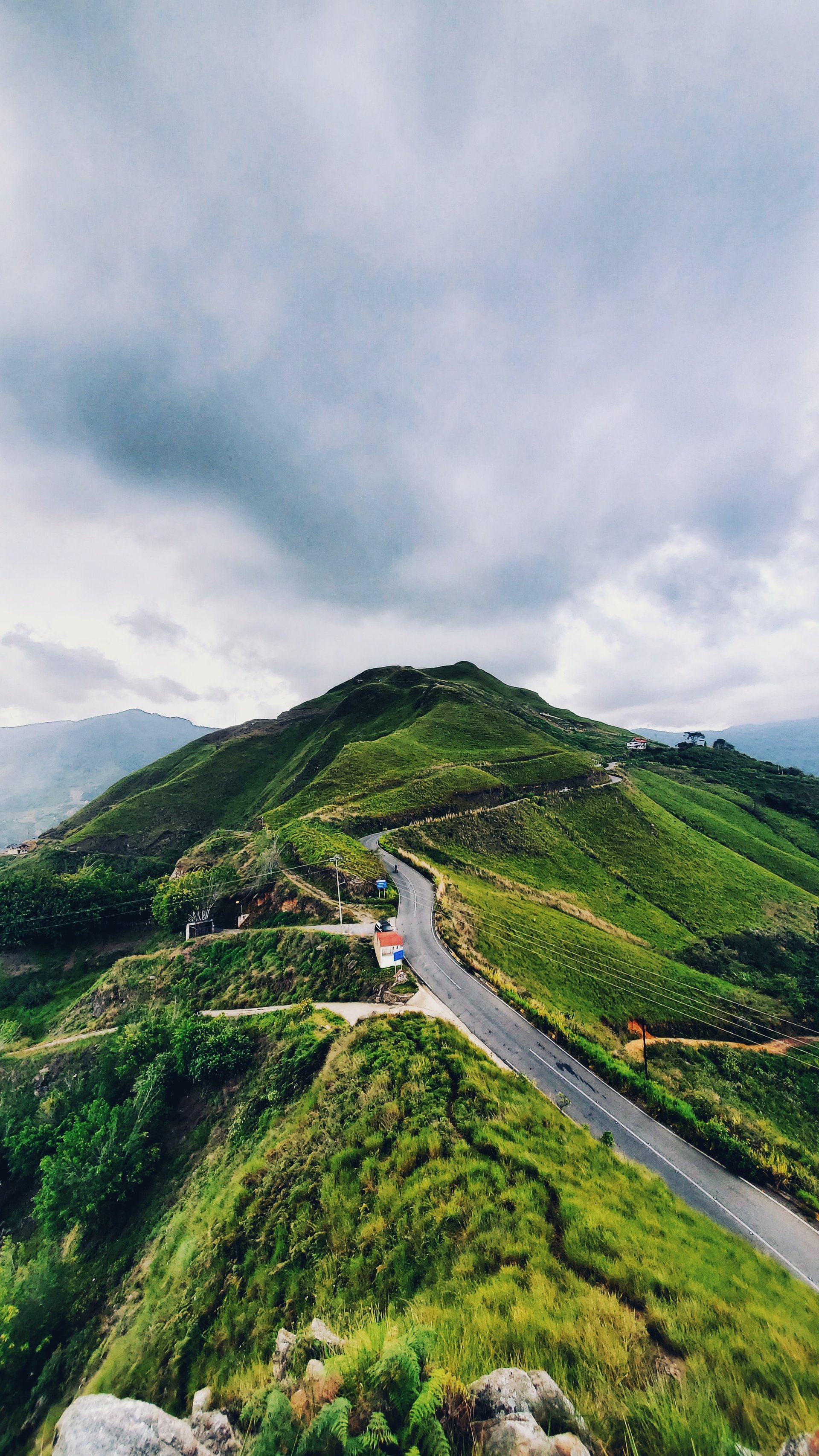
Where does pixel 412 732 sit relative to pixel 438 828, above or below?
above

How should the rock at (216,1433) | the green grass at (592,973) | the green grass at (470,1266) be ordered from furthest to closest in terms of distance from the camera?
the green grass at (592,973)
the rock at (216,1433)
the green grass at (470,1266)

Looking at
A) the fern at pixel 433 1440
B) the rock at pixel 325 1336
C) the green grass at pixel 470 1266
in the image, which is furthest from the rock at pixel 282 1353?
the fern at pixel 433 1440

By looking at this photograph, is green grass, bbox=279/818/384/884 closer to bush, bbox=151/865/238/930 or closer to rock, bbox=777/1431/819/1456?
bush, bbox=151/865/238/930

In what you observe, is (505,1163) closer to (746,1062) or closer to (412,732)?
(746,1062)

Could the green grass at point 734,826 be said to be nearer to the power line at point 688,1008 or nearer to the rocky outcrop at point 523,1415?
the power line at point 688,1008

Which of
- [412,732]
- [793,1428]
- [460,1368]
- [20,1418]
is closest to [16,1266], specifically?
[20,1418]

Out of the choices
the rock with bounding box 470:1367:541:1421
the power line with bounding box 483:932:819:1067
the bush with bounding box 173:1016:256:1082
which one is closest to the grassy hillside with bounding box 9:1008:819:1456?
the rock with bounding box 470:1367:541:1421
